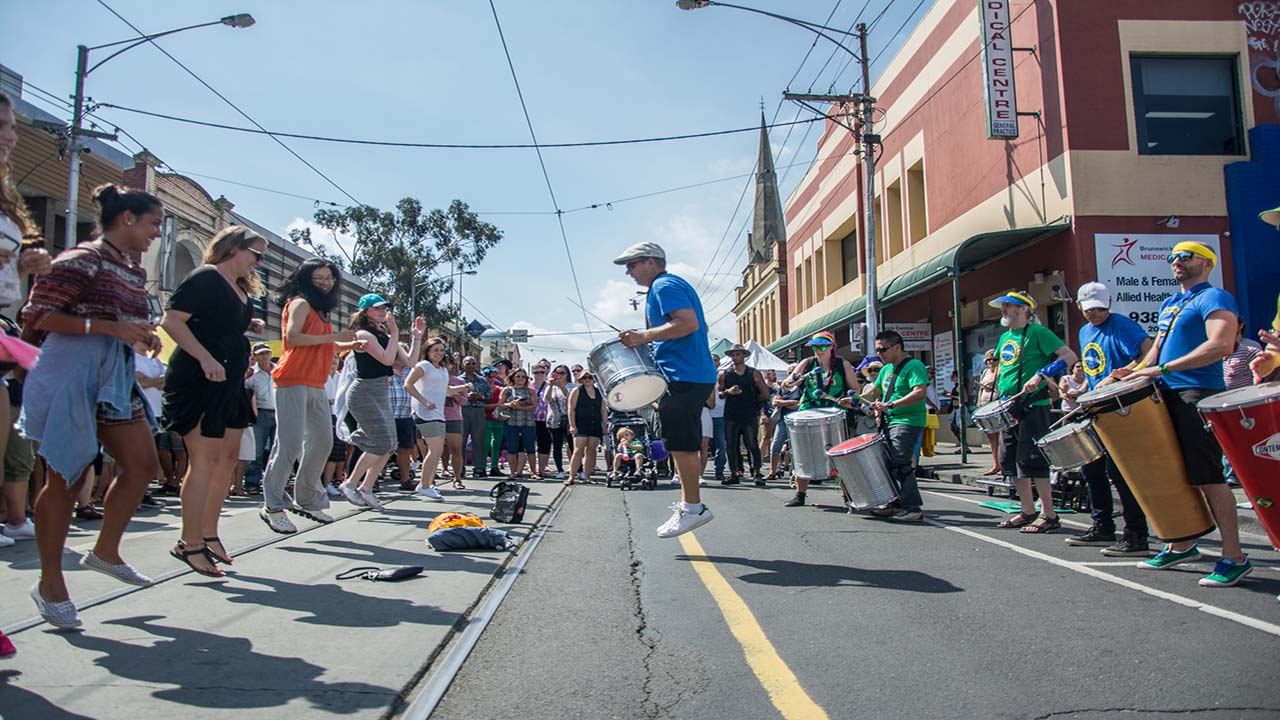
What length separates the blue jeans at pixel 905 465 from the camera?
7.30 meters

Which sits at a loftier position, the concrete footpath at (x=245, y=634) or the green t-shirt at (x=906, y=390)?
the green t-shirt at (x=906, y=390)

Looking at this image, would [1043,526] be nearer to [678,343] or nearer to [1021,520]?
[1021,520]

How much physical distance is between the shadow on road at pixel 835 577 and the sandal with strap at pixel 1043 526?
2222 millimetres

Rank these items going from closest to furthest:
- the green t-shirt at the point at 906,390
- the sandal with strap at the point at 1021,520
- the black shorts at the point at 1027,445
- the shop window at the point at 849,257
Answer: the black shorts at the point at 1027,445 → the sandal with strap at the point at 1021,520 → the green t-shirt at the point at 906,390 → the shop window at the point at 849,257

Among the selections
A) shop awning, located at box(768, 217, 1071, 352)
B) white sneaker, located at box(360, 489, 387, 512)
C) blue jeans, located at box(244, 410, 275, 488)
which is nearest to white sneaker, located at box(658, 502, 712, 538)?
white sneaker, located at box(360, 489, 387, 512)

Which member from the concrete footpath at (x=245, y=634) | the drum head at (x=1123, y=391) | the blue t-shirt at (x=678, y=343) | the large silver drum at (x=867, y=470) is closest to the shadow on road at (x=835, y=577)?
the blue t-shirt at (x=678, y=343)

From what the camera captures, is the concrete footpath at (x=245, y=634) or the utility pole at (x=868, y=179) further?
the utility pole at (x=868, y=179)

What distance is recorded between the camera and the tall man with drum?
4504mm

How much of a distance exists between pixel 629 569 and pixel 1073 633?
2.39 m

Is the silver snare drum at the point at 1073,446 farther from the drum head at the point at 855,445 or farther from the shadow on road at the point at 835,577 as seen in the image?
the drum head at the point at 855,445

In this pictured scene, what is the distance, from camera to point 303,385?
19.1 ft

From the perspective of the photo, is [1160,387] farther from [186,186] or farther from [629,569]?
[186,186]

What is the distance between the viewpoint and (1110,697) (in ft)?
8.87

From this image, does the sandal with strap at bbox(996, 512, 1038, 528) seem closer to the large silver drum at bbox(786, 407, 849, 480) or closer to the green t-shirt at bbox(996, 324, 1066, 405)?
the green t-shirt at bbox(996, 324, 1066, 405)
